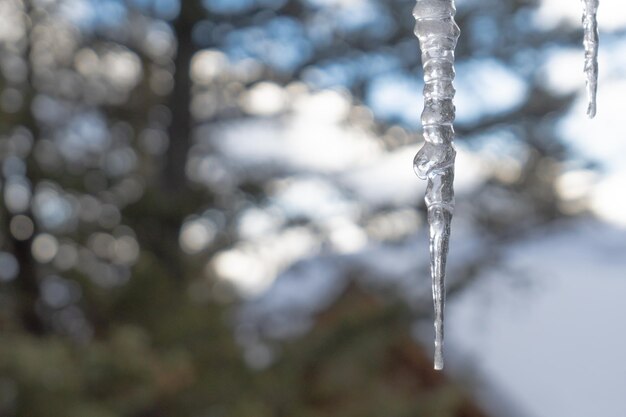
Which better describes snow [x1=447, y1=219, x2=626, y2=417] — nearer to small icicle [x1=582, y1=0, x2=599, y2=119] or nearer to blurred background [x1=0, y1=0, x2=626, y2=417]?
blurred background [x1=0, y1=0, x2=626, y2=417]

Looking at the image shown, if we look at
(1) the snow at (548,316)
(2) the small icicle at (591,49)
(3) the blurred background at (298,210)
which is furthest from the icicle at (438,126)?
(1) the snow at (548,316)

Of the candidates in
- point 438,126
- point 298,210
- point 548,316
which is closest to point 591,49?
point 438,126

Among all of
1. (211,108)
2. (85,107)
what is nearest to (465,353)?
(211,108)

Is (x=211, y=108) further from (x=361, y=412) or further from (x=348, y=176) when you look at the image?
(x=361, y=412)

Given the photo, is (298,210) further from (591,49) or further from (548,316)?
(591,49)

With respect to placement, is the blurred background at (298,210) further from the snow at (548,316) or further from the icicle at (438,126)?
the icicle at (438,126)

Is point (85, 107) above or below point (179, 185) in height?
above

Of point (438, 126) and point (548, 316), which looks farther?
point (548, 316)
